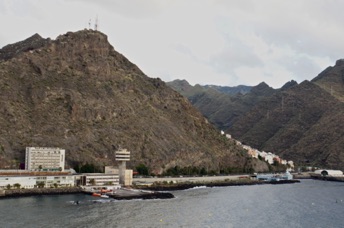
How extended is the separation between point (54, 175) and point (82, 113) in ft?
127

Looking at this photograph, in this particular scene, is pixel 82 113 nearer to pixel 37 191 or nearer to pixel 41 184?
pixel 41 184

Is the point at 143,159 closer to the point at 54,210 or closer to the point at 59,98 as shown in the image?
the point at 59,98

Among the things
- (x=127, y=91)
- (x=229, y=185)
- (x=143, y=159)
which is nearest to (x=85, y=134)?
(x=143, y=159)

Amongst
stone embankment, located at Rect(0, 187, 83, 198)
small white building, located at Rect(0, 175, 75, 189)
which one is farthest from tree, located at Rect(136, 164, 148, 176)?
stone embankment, located at Rect(0, 187, 83, 198)

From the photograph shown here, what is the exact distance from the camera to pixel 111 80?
632 feet

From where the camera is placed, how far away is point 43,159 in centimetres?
14362

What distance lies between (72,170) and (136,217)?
6134 cm

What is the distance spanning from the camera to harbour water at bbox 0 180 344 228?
85750 millimetres

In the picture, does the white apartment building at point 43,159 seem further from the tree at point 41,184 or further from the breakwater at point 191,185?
the breakwater at point 191,185

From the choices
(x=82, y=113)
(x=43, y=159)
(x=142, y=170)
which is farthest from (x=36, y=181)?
(x=82, y=113)

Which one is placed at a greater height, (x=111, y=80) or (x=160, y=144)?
(x=111, y=80)

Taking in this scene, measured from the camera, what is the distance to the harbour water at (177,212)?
85.8 m

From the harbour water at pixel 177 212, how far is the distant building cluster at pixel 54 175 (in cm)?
1062

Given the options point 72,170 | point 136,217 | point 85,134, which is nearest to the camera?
point 136,217
